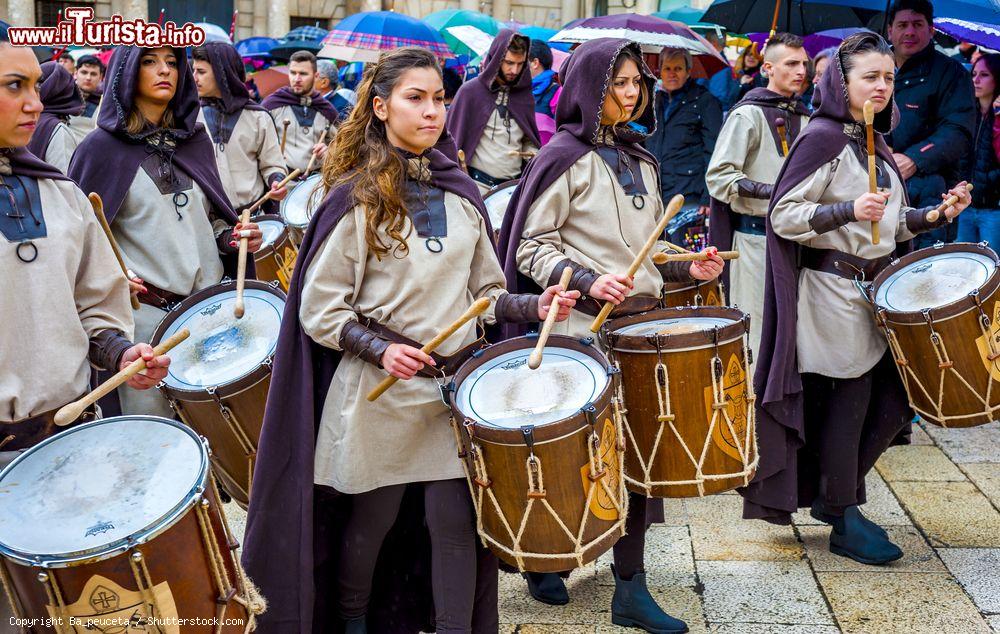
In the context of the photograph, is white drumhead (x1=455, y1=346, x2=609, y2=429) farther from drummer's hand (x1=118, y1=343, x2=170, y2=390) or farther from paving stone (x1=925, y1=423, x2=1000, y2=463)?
paving stone (x1=925, y1=423, x2=1000, y2=463)

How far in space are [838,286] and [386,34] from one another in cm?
680

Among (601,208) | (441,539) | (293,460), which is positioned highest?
(601,208)

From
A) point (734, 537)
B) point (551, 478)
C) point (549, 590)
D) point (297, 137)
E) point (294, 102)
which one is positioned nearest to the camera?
point (551, 478)

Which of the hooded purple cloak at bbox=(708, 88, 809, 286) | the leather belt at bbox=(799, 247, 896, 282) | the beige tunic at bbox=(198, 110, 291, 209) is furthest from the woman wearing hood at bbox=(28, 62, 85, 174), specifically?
the leather belt at bbox=(799, 247, 896, 282)

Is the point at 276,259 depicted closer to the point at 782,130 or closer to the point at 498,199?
the point at 498,199

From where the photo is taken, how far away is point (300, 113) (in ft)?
32.9

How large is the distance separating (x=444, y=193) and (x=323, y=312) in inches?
21.2

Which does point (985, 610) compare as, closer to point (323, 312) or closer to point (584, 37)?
point (323, 312)

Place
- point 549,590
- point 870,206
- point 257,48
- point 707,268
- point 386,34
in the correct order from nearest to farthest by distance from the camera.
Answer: point 707,268 → point 870,206 → point 549,590 → point 386,34 → point 257,48

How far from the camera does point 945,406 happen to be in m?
4.34

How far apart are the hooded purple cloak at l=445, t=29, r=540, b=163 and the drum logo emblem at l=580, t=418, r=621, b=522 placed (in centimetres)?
512

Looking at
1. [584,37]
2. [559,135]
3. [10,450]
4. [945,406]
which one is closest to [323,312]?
[10,450]

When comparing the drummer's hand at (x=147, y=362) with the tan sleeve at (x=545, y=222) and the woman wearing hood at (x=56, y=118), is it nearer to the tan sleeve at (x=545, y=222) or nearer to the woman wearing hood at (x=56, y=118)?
the tan sleeve at (x=545, y=222)

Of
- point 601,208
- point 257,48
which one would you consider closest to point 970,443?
point 601,208
